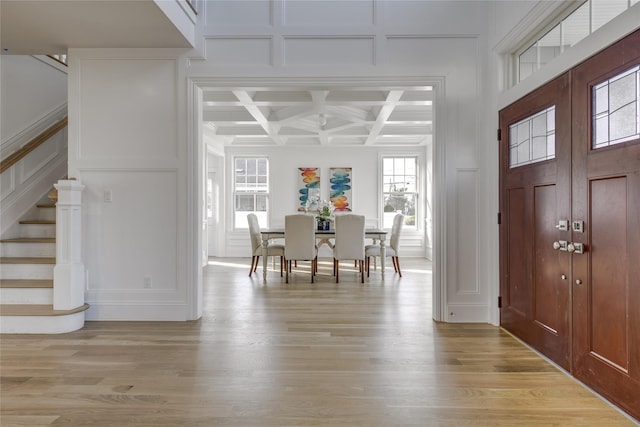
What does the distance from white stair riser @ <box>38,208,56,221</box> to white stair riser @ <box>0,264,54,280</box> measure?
2.72ft

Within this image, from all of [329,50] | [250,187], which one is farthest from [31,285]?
[250,187]

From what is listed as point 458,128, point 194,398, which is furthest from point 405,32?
point 194,398

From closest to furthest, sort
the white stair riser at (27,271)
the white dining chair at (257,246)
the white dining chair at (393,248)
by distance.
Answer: the white stair riser at (27,271), the white dining chair at (393,248), the white dining chair at (257,246)

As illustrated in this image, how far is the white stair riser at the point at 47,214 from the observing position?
4023mm

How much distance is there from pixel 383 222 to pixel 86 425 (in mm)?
6810

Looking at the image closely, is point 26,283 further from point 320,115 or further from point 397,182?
point 397,182

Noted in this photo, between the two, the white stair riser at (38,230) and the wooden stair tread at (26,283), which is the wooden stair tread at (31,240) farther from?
the wooden stair tread at (26,283)

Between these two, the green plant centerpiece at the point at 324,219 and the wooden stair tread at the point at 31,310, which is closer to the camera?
the wooden stair tread at the point at 31,310

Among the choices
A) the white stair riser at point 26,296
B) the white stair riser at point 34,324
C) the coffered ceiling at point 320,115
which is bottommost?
the white stair riser at point 34,324

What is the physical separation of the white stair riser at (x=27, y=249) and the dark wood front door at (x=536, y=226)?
438cm

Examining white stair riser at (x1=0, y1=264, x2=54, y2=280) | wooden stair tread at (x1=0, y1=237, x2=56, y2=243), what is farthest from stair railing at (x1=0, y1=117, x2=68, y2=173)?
white stair riser at (x1=0, y1=264, x2=54, y2=280)

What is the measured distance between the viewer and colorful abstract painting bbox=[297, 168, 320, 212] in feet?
26.0

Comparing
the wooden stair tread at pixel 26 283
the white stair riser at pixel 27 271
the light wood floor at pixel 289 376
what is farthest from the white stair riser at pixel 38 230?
the light wood floor at pixel 289 376

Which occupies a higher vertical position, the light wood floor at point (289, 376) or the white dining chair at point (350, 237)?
the white dining chair at point (350, 237)
